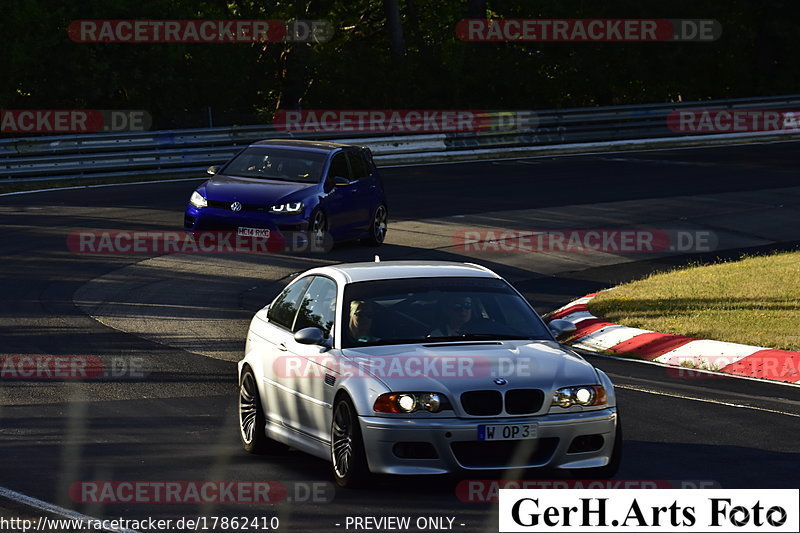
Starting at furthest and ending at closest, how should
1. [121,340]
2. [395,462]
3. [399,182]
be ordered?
[399,182], [121,340], [395,462]

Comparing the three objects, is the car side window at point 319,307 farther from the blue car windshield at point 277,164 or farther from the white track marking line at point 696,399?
the blue car windshield at point 277,164

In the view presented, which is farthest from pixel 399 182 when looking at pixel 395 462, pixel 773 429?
pixel 395 462

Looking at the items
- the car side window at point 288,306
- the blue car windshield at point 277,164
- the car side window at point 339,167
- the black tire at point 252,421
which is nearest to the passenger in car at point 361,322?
the car side window at point 288,306

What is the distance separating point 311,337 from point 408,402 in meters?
1.08

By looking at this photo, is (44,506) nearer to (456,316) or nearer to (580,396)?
(456,316)

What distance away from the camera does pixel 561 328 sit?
55.5 ft

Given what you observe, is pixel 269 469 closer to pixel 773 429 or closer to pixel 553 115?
pixel 773 429

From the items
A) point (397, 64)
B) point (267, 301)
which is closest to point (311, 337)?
point (267, 301)

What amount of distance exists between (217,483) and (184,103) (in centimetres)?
3001

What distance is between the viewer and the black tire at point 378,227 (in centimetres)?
2309

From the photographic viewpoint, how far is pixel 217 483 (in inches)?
360

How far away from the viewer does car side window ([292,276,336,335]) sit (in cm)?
1001

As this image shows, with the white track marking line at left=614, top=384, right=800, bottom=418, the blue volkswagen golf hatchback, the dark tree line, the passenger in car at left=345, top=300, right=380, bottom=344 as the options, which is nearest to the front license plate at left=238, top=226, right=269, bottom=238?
the blue volkswagen golf hatchback

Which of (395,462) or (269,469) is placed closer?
(395,462)
